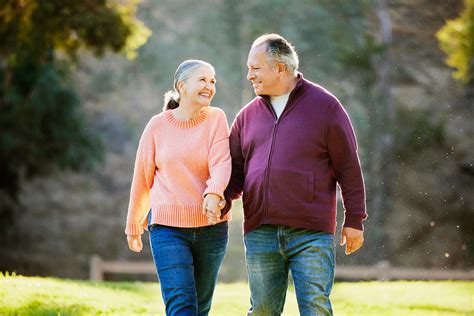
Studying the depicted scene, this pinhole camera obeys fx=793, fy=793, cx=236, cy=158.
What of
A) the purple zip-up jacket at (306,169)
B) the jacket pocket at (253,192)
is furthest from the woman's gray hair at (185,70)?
the jacket pocket at (253,192)

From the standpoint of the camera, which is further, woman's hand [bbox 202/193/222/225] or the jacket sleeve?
the jacket sleeve

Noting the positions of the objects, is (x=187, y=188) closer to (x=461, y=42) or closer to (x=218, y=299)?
(x=218, y=299)

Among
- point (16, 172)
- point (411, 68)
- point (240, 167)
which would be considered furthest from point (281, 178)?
point (411, 68)

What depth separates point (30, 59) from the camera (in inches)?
599

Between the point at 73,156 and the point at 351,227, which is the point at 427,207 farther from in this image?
the point at 351,227

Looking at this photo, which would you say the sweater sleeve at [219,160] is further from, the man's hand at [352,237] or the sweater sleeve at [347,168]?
the man's hand at [352,237]

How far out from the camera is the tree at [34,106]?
12828 millimetres

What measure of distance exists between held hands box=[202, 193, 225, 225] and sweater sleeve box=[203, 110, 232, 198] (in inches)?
1.0

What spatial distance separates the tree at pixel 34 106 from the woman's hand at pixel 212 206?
28.4ft

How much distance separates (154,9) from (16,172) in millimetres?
13290

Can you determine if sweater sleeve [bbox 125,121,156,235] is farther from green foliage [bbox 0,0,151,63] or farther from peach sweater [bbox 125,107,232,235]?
green foliage [bbox 0,0,151,63]

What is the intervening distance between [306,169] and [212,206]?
0.53 m

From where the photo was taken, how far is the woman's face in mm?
4406

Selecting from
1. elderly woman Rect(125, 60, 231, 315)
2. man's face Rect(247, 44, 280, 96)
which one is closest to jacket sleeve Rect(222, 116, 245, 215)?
elderly woman Rect(125, 60, 231, 315)
